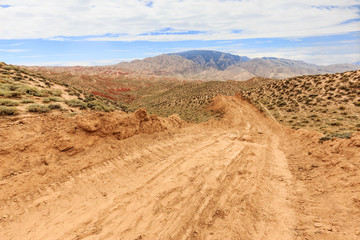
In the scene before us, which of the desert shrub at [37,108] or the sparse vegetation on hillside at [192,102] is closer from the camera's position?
the desert shrub at [37,108]

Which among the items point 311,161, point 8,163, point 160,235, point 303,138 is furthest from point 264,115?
point 8,163

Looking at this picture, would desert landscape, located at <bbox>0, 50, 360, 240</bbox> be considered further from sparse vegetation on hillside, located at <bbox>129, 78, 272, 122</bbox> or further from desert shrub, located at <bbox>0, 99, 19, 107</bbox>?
sparse vegetation on hillside, located at <bbox>129, 78, 272, 122</bbox>

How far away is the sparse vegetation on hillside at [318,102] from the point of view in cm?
1456

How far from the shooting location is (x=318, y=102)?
2017cm

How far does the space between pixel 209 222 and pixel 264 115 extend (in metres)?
18.6

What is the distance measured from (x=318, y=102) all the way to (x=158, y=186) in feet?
73.6

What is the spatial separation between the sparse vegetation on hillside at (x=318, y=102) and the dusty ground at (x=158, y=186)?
18.7 feet

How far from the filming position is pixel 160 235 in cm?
461

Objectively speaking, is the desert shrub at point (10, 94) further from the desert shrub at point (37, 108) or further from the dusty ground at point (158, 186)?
the dusty ground at point (158, 186)

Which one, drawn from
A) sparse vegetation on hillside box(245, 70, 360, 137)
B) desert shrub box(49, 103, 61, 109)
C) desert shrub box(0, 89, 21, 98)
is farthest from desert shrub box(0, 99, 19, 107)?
sparse vegetation on hillside box(245, 70, 360, 137)

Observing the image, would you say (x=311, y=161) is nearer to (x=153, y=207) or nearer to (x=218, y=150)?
(x=218, y=150)

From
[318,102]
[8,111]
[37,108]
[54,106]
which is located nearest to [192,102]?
[318,102]

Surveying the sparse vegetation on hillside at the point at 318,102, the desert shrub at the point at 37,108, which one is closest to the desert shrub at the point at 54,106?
the desert shrub at the point at 37,108

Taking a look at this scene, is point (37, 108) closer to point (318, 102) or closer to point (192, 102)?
point (192, 102)
